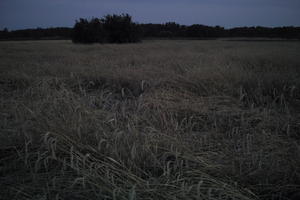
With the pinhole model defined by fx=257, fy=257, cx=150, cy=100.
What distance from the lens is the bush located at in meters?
29.4

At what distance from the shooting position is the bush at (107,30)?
2936 cm

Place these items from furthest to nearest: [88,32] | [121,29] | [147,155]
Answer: [121,29] → [88,32] → [147,155]

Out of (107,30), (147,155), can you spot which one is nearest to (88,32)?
(107,30)

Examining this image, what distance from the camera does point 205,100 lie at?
3164 millimetres

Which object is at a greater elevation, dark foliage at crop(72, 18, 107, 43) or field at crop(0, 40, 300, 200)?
dark foliage at crop(72, 18, 107, 43)

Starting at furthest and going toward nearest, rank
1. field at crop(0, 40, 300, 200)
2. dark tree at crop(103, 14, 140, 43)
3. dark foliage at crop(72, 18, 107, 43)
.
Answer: dark tree at crop(103, 14, 140, 43)
dark foliage at crop(72, 18, 107, 43)
field at crop(0, 40, 300, 200)

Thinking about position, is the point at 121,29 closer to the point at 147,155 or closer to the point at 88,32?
the point at 88,32

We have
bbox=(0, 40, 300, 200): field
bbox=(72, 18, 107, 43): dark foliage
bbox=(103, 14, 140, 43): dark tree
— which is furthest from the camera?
bbox=(103, 14, 140, 43): dark tree

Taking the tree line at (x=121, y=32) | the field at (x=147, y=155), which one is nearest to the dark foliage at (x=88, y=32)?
the tree line at (x=121, y=32)

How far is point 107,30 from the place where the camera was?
106ft

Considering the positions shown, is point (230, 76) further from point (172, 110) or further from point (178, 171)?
point (178, 171)

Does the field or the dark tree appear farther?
the dark tree

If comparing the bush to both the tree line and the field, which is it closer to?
the tree line

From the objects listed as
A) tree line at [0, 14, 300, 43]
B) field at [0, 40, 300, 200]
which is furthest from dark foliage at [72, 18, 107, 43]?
field at [0, 40, 300, 200]
